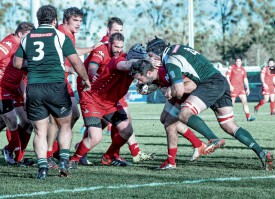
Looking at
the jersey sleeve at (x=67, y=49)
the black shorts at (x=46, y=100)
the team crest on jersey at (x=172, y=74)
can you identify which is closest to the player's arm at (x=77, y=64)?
the jersey sleeve at (x=67, y=49)

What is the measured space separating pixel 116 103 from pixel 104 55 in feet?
2.40

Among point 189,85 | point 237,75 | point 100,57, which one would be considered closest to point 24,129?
point 100,57

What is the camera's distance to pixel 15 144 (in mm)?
10523

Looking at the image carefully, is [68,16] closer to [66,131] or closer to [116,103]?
[116,103]

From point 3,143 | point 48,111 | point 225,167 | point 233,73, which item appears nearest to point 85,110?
point 48,111

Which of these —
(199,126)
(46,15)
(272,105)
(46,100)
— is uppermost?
(46,15)

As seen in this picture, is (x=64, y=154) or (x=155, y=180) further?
(x=64, y=154)

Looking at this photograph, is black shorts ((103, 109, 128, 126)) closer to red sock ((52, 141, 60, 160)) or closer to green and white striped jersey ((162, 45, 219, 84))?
red sock ((52, 141, 60, 160))

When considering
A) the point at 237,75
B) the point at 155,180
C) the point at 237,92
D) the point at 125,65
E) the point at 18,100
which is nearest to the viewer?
the point at 155,180

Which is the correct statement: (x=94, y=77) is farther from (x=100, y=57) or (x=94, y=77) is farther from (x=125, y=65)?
(x=125, y=65)

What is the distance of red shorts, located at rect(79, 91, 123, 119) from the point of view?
9.70 metres

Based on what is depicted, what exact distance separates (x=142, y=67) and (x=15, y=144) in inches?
115

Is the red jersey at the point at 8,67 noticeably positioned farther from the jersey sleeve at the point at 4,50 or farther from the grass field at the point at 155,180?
the grass field at the point at 155,180

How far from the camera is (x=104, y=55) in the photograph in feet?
31.8
